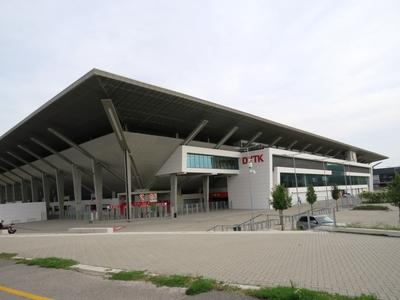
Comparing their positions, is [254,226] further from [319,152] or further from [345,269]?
[319,152]

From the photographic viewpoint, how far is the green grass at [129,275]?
8805 millimetres

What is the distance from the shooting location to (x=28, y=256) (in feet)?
47.0

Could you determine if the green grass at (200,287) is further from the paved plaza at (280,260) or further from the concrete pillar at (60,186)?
the concrete pillar at (60,186)

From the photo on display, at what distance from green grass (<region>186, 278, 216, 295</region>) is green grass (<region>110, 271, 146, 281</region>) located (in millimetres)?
1887

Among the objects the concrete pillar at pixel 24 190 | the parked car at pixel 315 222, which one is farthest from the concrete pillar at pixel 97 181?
the concrete pillar at pixel 24 190

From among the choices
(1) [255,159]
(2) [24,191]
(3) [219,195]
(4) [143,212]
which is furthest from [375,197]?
(2) [24,191]

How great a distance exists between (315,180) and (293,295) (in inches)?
2735

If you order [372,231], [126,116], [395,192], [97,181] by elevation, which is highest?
[126,116]

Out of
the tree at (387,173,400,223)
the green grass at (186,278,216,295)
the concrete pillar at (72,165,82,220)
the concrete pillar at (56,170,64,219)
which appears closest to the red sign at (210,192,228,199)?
the concrete pillar at (72,165,82,220)

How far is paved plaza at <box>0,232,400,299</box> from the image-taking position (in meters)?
7.39

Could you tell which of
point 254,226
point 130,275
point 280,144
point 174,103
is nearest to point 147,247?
point 130,275

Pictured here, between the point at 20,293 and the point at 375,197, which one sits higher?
the point at 20,293

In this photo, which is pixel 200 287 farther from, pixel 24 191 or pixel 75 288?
pixel 24 191

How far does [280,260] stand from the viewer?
10109 mm
